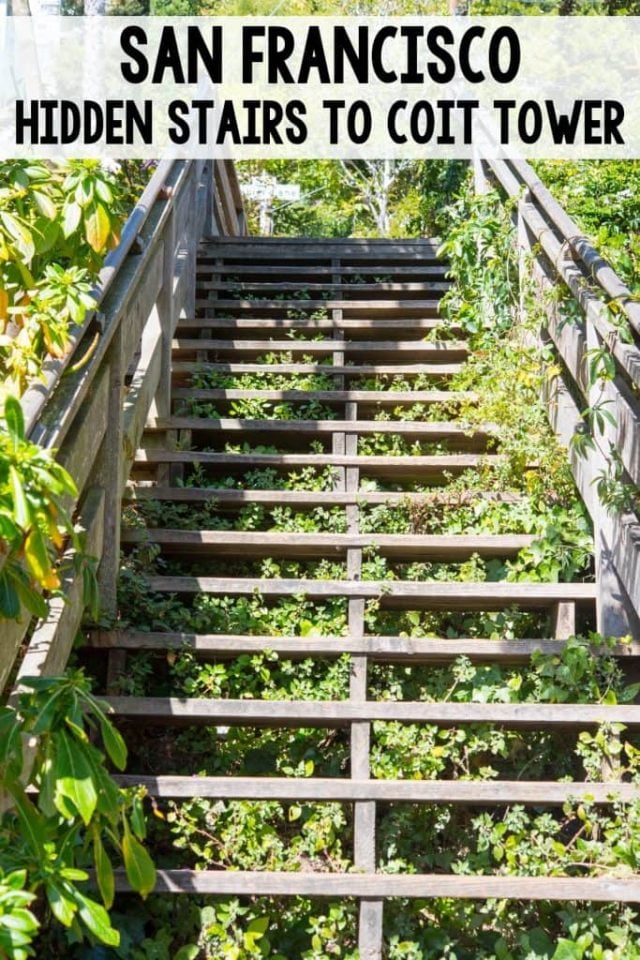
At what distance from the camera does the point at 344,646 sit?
153 inches

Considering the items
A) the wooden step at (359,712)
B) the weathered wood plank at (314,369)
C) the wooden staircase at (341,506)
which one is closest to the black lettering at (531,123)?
the wooden staircase at (341,506)

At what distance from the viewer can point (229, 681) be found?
13.1ft

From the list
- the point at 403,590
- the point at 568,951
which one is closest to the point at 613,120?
the point at 403,590

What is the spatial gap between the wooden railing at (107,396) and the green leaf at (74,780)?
2.21 feet

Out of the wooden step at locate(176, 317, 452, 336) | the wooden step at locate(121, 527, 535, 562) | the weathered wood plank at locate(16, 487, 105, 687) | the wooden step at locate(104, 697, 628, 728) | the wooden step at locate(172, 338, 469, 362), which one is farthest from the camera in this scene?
the wooden step at locate(176, 317, 452, 336)

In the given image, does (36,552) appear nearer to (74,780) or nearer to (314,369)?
(74,780)

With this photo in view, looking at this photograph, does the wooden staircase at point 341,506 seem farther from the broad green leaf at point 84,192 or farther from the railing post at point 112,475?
the broad green leaf at point 84,192

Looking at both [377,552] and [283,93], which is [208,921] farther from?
[283,93]

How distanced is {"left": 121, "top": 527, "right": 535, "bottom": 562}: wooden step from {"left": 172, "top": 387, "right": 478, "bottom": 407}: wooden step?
3.31 ft

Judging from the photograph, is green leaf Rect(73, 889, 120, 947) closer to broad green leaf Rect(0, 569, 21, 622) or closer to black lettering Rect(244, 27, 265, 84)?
broad green leaf Rect(0, 569, 21, 622)

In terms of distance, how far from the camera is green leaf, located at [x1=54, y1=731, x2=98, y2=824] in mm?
1935

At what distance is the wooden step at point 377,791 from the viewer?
3467 millimetres

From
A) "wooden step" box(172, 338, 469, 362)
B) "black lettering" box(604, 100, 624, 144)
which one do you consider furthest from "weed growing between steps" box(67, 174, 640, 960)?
"black lettering" box(604, 100, 624, 144)

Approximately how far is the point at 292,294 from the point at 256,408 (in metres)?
1.55
